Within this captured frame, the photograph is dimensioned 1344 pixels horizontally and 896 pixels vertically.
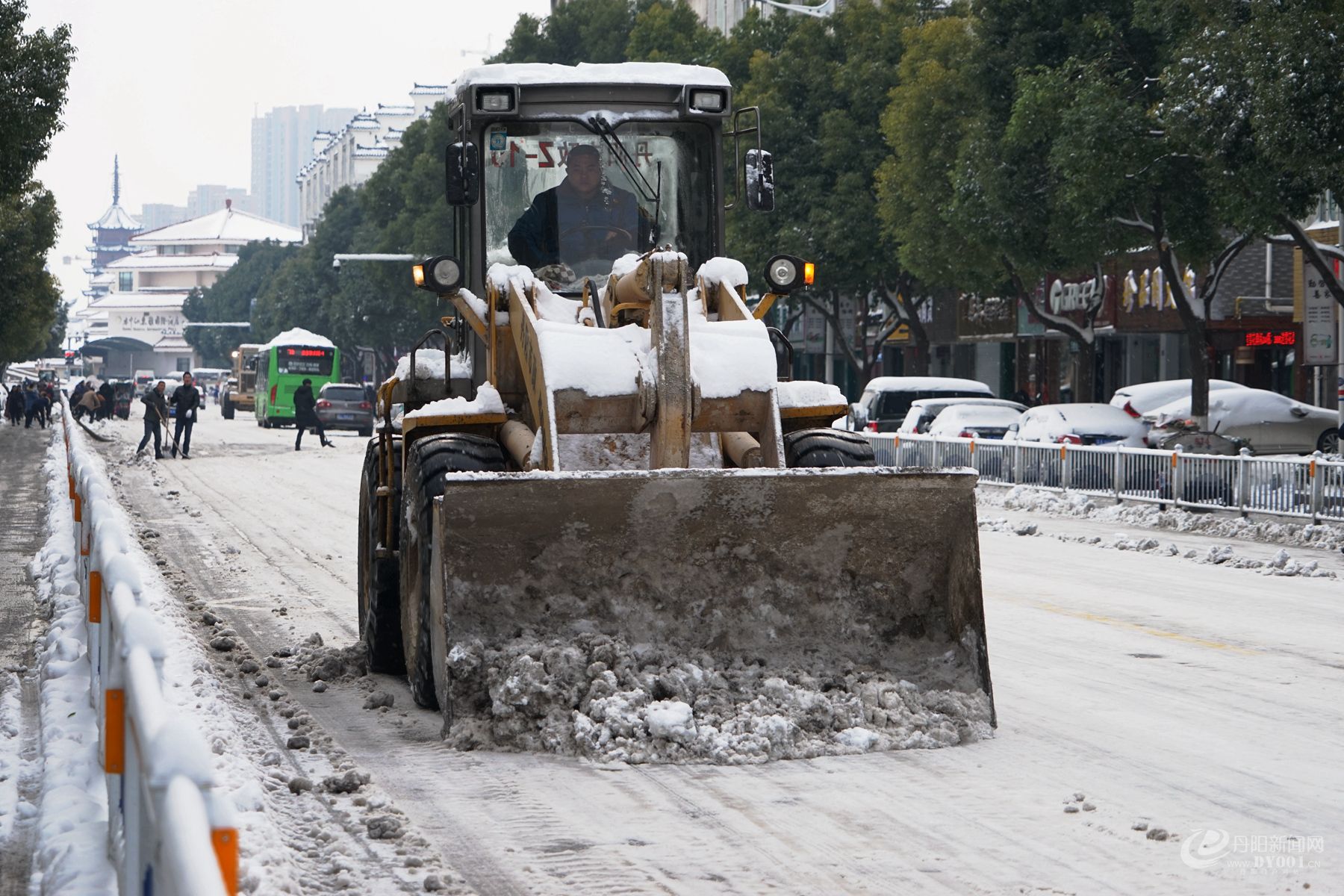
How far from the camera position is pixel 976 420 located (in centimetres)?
3050

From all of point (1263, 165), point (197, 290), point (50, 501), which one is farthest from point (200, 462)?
point (197, 290)

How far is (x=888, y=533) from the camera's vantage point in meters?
7.83

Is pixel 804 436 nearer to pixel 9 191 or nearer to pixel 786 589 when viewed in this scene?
pixel 786 589

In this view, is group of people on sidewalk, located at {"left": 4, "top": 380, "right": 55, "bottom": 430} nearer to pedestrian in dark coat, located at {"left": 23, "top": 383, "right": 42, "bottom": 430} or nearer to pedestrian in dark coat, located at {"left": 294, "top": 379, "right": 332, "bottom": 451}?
pedestrian in dark coat, located at {"left": 23, "top": 383, "right": 42, "bottom": 430}

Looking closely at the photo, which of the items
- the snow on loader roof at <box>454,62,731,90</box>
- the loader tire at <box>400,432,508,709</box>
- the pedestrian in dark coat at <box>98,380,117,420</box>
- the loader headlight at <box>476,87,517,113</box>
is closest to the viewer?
the loader tire at <box>400,432,508,709</box>

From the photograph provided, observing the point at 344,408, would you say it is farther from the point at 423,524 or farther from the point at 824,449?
the point at 423,524

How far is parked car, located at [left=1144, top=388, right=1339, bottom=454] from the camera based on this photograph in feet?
98.1

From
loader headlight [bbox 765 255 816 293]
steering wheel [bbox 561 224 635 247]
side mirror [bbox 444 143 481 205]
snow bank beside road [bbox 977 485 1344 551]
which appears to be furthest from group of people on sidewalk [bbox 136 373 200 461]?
loader headlight [bbox 765 255 816 293]

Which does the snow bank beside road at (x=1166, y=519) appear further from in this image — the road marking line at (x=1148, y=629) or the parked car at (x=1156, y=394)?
the parked car at (x=1156, y=394)

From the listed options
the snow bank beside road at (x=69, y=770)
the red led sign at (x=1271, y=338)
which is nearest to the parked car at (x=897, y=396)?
A: the red led sign at (x=1271, y=338)

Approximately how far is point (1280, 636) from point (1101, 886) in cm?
632

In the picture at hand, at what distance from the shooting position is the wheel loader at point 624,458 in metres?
7.54

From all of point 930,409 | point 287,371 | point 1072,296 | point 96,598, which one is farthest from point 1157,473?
point 287,371

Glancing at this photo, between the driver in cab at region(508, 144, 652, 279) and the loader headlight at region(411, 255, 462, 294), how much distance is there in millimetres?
458
